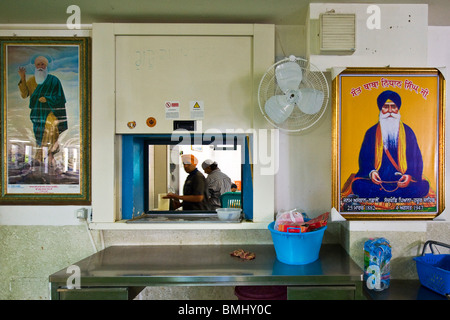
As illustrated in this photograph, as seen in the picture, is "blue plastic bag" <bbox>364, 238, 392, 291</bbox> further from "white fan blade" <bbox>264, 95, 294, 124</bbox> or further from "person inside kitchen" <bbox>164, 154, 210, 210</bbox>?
"person inside kitchen" <bbox>164, 154, 210, 210</bbox>

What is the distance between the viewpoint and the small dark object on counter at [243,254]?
200 centimetres

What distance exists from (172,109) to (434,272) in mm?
2104

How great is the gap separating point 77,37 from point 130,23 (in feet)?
1.58

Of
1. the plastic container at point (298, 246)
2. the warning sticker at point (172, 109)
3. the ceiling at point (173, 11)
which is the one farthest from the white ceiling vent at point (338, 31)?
the plastic container at point (298, 246)

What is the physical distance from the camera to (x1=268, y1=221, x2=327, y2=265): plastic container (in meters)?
1.85

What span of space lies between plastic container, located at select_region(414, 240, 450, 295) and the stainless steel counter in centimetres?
44

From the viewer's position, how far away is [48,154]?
2.35 meters

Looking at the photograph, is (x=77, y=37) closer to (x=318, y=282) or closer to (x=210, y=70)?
(x=210, y=70)

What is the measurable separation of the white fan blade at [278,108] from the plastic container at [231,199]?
2.52ft

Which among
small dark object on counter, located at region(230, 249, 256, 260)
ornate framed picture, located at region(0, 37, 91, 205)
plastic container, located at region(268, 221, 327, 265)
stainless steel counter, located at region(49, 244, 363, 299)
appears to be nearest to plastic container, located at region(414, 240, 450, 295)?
stainless steel counter, located at region(49, 244, 363, 299)

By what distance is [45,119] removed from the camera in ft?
7.70

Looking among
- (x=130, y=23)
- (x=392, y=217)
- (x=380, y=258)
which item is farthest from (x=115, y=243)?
(x=392, y=217)

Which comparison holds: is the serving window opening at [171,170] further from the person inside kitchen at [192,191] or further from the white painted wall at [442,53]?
the white painted wall at [442,53]

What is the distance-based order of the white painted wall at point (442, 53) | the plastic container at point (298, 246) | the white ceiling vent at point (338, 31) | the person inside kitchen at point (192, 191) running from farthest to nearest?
the person inside kitchen at point (192, 191), the white painted wall at point (442, 53), the white ceiling vent at point (338, 31), the plastic container at point (298, 246)
